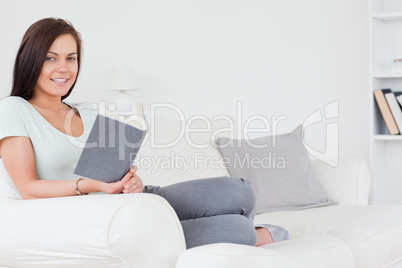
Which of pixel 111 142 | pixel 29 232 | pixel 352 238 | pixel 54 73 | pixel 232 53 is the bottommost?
pixel 352 238

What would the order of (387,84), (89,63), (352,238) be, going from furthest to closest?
(89,63)
(387,84)
(352,238)

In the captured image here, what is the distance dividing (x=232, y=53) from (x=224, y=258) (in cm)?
325

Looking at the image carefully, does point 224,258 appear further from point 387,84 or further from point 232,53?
point 232,53

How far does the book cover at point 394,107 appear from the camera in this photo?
388 centimetres

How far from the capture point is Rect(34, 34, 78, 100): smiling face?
2002mm

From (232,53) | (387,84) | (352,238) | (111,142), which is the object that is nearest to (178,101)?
(232,53)

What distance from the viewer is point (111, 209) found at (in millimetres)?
1588

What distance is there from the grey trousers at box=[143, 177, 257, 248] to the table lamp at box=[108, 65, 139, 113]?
7.90 ft

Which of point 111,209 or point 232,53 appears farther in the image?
point 232,53

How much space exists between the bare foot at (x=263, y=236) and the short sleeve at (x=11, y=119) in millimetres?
825
